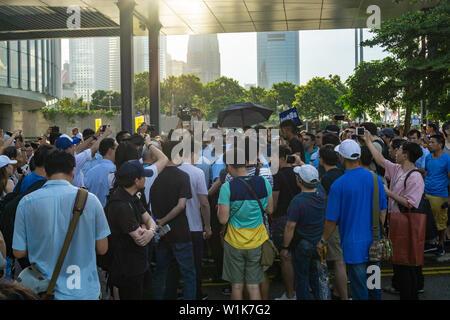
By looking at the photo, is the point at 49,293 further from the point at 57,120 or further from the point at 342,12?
the point at 57,120

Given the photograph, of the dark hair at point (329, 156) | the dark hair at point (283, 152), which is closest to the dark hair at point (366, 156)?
the dark hair at point (329, 156)

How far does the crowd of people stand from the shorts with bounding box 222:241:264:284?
1 centimetres

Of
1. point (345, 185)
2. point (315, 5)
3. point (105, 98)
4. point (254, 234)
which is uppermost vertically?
point (105, 98)

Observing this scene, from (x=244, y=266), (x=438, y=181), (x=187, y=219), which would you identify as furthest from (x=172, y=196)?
(x=438, y=181)

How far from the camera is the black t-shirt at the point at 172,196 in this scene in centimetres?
483

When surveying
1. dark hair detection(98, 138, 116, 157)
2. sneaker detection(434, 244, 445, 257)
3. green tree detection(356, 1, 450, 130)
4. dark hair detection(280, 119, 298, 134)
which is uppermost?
green tree detection(356, 1, 450, 130)

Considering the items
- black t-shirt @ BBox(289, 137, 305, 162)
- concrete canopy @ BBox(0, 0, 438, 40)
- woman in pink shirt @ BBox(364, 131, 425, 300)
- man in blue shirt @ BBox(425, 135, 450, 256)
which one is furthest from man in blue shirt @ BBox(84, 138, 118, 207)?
concrete canopy @ BBox(0, 0, 438, 40)

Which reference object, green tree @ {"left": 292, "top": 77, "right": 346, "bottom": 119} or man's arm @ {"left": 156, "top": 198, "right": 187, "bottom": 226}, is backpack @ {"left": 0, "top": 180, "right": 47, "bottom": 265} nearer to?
man's arm @ {"left": 156, "top": 198, "right": 187, "bottom": 226}

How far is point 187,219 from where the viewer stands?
4996 mm

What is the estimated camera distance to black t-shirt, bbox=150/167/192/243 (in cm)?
483

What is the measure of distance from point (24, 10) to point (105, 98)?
91.1 meters

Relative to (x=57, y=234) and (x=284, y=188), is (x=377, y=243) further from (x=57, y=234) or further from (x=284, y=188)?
(x=57, y=234)

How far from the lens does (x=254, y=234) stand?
4594mm
